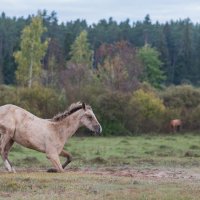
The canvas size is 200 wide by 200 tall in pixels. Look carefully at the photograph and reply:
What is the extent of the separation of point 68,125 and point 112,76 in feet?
168

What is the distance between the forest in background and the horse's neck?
31.4m

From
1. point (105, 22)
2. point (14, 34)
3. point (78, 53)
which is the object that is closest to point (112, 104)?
point (78, 53)

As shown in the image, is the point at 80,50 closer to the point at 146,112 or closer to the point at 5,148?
the point at 146,112

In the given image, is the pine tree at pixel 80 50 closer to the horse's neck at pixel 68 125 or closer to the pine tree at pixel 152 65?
the pine tree at pixel 152 65

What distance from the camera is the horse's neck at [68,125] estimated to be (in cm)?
1609

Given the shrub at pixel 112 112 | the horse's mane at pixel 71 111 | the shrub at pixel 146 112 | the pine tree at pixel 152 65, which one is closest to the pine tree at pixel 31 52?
the shrub at pixel 146 112

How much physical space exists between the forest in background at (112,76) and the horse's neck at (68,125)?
31.4 m

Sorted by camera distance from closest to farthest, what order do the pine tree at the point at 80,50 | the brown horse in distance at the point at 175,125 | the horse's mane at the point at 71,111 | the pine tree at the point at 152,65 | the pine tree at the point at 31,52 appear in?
the horse's mane at the point at 71,111 → the brown horse in distance at the point at 175,125 → the pine tree at the point at 31,52 → the pine tree at the point at 80,50 → the pine tree at the point at 152,65

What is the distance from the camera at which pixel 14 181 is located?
42.4 ft

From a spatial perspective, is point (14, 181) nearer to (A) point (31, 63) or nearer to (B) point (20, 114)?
(B) point (20, 114)

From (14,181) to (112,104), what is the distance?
3629 centimetres

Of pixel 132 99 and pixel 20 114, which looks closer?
pixel 20 114

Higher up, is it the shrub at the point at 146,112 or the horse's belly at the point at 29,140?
the horse's belly at the point at 29,140

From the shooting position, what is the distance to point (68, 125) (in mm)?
16219
